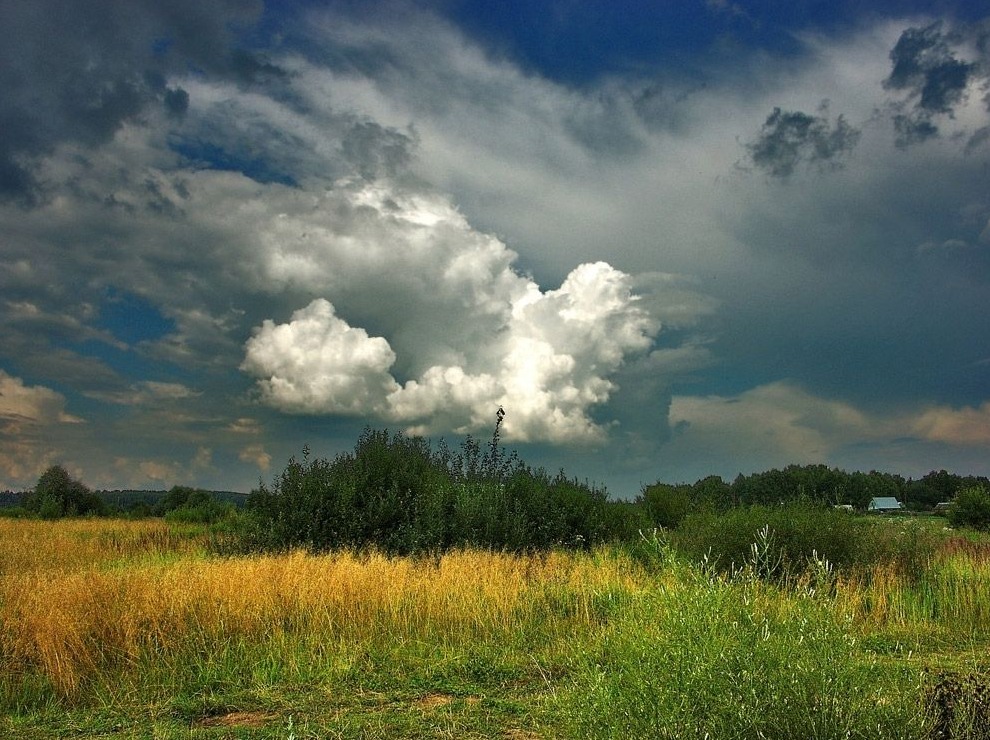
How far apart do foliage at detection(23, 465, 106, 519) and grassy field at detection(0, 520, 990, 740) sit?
1175 inches

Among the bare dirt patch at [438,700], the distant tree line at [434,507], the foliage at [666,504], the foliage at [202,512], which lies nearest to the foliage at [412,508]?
the distant tree line at [434,507]

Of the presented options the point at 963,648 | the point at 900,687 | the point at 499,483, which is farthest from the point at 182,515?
the point at 900,687

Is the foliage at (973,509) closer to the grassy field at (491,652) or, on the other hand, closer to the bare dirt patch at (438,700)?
the grassy field at (491,652)

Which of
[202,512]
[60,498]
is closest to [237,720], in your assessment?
[202,512]

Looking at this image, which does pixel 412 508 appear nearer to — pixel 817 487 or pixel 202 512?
pixel 202 512

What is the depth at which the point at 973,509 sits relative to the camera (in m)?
30.3

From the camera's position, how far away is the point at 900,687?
4.68 metres

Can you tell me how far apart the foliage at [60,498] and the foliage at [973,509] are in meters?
40.8

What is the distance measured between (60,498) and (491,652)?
38867mm

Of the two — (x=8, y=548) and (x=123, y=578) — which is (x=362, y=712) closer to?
(x=123, y=578)

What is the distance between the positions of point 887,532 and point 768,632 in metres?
12.3

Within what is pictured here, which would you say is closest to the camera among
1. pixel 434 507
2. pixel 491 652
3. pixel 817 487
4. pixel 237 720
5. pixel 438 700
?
pixel 237 720

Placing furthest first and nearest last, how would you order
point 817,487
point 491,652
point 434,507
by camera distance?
point 817,487 → point 434,507 → point 491,652

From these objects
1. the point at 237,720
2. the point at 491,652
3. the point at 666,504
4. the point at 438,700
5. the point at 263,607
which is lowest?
the point at 237,720
